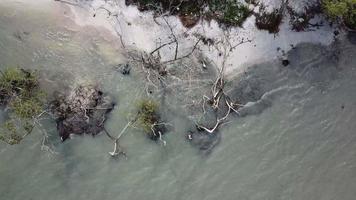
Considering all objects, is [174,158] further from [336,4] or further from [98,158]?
[336,4]

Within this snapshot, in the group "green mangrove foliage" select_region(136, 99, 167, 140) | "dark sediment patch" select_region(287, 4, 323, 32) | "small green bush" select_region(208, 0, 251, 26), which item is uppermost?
"dark sediment patch" select_region(287, 4, 323, 32)

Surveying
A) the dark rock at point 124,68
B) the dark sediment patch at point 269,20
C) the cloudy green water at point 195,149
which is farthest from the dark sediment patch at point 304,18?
the dark rock at point 124,68

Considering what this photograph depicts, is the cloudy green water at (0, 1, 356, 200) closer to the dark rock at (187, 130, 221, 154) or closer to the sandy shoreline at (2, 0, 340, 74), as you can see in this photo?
the dark rock at (187, 130, 221, 154)

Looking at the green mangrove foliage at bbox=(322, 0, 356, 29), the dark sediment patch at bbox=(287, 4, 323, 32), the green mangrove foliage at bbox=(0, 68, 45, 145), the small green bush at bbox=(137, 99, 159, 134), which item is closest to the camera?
the green mangrove foliage at bbox=(322, 0, 356, 29)

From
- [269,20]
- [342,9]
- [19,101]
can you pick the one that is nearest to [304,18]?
[269,20]

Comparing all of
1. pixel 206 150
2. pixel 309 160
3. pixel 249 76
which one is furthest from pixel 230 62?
pixel 309 160

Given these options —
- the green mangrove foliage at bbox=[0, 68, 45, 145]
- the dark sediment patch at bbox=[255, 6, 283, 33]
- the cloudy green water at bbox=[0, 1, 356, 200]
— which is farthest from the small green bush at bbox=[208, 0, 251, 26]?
the green mangrove foliage at bbox=[0, 68, 45, 145]

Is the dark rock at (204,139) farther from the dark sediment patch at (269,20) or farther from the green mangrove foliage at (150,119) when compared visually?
the dark sediment patch at (269,20)
